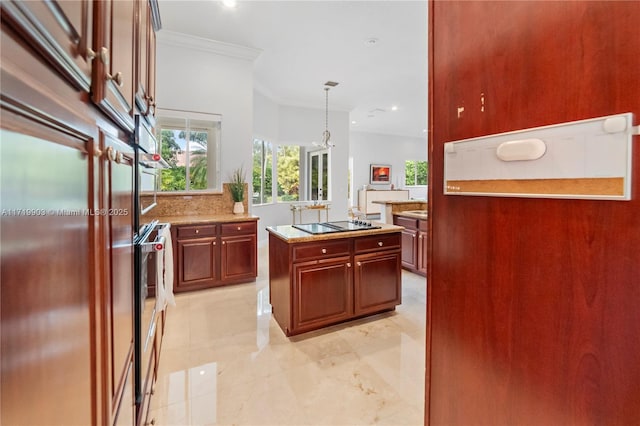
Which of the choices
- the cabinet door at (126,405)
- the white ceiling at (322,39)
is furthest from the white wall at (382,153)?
the cabinet door at (126,405)

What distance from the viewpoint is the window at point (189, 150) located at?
413 cm

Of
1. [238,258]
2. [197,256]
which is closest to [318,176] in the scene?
[238,258]

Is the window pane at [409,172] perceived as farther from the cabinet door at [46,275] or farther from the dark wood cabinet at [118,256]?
the cabinet door at [46,275]

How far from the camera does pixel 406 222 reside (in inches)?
183

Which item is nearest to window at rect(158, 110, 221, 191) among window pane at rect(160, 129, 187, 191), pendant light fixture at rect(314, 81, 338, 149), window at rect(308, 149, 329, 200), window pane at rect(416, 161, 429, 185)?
window pane at rect(160, 129, 187, 191)

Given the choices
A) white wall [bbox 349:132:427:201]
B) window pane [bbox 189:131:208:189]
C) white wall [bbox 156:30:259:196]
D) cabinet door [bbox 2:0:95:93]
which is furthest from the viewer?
white wall [bbox 349:132:427:201]

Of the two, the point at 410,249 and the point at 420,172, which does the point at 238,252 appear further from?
the point at 420,172

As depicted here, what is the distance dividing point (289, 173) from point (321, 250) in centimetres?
504

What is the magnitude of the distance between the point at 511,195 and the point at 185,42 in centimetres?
452

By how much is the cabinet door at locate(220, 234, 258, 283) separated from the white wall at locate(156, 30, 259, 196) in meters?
1.05

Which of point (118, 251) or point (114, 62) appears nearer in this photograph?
point (114, 62)

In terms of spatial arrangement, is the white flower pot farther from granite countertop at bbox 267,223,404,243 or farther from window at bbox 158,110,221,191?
granite countertop at bbox 267,223,404,243

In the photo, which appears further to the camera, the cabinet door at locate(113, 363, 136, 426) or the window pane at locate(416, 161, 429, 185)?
the window pane at locate(416, 161, 429, 185)

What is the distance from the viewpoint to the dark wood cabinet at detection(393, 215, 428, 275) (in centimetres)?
440
